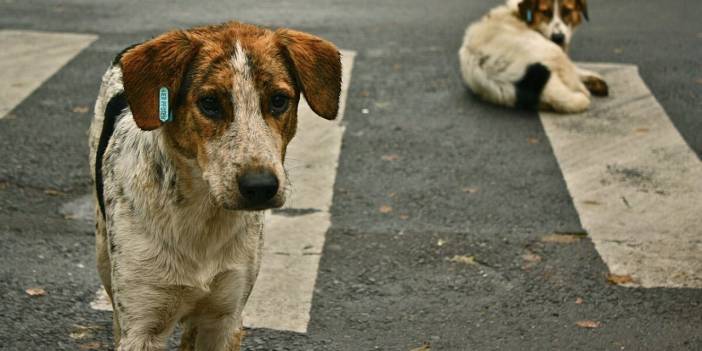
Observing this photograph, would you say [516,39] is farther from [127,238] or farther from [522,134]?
[127,238]

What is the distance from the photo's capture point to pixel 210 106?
4293mm

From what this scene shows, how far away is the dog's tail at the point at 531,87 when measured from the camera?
32.1 feet

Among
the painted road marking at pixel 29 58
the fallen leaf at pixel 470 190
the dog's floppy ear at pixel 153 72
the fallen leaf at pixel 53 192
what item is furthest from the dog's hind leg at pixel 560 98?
the dog's floppy ear at pixel 153 72

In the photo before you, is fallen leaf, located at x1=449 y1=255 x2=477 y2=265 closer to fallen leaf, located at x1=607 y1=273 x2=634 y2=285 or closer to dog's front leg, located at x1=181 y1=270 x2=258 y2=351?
fallen leaf, located at x1=607 y1=273 x2=634 y2=285

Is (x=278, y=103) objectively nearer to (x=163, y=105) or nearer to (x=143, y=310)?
(x=163, y=105)

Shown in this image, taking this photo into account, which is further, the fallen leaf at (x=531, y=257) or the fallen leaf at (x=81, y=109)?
the fallen leaf at (x=81, y=109)

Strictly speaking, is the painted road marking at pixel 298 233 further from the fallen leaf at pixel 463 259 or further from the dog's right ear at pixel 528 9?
the dog's right ear at pixel 528 9

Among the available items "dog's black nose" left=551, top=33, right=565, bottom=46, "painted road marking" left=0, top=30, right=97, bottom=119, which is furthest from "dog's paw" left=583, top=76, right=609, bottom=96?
"painted road marking" left=0, top=30, right=97, bottom=119

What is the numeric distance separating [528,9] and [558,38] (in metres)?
0.41

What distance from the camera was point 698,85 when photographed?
34.9ft

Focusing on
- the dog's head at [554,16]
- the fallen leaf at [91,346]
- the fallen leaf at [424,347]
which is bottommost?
the fallen leaf at [91,346]

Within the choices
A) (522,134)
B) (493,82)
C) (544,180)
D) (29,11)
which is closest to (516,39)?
(493,82)

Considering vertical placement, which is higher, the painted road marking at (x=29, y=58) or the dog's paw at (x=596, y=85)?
the dog's paw at (x=596, y=85)

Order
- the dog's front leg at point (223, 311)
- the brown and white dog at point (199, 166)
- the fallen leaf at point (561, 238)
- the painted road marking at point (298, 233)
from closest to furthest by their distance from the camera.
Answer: the brown and white dog at point (199, 166), the dog's front leg at point (223, 311), the painted road marking at point (298, 233), the fallen leaf at point (561, 238)
